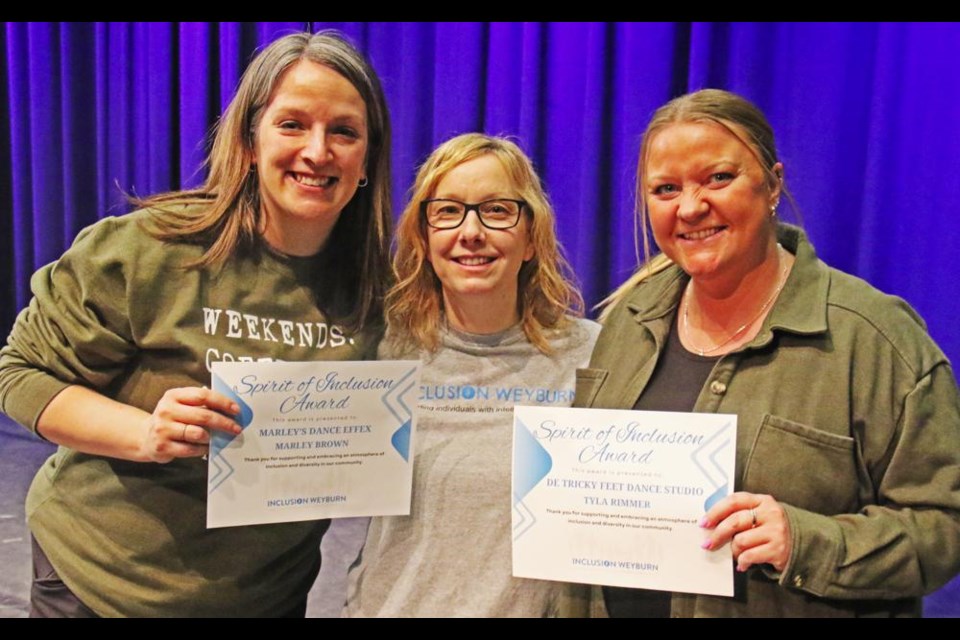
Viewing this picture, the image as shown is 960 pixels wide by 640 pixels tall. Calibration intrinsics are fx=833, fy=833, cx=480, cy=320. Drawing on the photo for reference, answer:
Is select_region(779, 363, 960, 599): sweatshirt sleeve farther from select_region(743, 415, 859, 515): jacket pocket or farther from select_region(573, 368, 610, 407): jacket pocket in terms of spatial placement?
select_region(573, 368, 610, 407): jacket pocket

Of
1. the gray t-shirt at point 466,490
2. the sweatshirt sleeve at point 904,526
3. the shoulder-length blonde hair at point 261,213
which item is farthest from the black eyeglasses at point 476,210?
the sweatshirt sleeve at point 904,526

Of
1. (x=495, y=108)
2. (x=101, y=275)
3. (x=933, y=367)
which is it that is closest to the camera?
(x=933, y=367)

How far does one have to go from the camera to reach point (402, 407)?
206cm

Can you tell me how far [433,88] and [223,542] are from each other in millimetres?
1293

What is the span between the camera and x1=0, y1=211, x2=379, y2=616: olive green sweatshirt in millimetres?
1995

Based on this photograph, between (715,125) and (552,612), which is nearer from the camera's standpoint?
(715,125)

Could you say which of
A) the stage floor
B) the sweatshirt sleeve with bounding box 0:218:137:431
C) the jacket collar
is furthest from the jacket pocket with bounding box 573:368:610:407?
the sweatshirt sleeve with bounding box 0:218:137:431

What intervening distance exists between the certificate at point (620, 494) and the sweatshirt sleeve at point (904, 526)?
19 cm

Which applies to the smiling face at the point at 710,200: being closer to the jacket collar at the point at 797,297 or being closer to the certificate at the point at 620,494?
the jacket collar at the point at 797,297

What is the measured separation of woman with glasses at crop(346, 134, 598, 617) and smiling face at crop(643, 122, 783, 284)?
366 mm

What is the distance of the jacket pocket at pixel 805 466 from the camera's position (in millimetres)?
1751

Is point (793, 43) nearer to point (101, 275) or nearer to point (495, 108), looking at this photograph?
point (495, 108)

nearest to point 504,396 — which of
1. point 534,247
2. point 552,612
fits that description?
point 534,247

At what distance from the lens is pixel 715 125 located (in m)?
1.80
